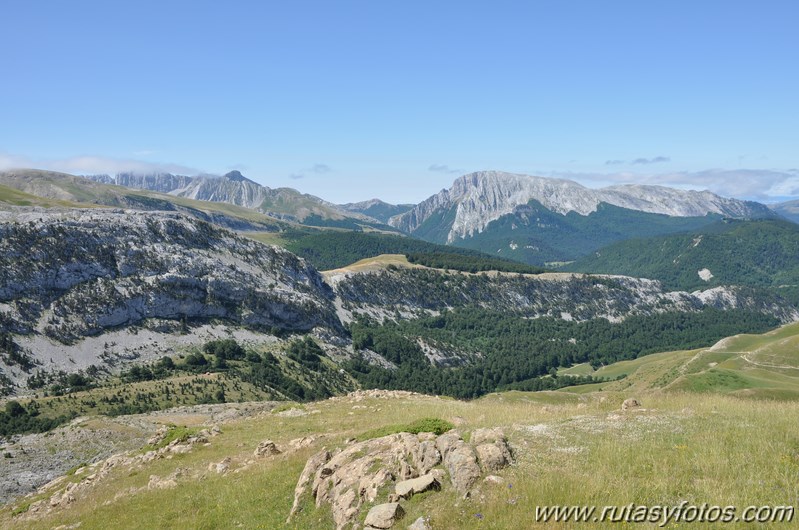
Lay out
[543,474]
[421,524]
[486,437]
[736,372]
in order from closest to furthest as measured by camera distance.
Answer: [421,524] < [543,474] < [486,437] < [736,372]

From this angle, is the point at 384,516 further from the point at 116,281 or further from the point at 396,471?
the point at 116,281

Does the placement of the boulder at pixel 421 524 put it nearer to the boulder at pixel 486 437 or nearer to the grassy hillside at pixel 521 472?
the grassy hillside at pixel 521 472

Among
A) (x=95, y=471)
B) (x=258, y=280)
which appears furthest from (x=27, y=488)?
(x=258, y=280)

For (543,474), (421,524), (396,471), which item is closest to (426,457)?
(396,471)

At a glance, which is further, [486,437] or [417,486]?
[486,437]

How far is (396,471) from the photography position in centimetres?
1984

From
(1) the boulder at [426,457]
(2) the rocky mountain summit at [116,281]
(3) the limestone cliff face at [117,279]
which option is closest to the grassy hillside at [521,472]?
(1) the boulder at [426,457]

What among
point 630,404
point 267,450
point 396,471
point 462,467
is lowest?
point 267,450

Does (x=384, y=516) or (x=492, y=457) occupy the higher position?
(x=492, y=457)

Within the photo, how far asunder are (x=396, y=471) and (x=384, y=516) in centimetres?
323

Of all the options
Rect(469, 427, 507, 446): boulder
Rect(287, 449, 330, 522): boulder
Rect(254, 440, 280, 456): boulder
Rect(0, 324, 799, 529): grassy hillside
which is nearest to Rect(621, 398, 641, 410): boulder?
Rect(0, 324, 799, 529): grassy hillside

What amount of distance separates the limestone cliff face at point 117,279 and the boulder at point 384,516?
14305cm

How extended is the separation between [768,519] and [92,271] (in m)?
177

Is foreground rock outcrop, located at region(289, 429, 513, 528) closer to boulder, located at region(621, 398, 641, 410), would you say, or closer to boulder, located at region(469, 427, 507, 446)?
boulder, located at region(469, 427, 507, 446)
